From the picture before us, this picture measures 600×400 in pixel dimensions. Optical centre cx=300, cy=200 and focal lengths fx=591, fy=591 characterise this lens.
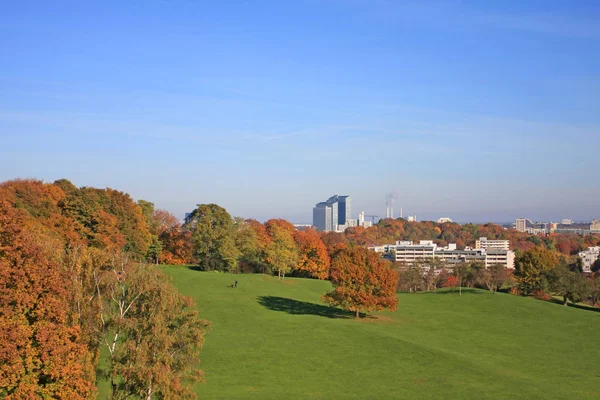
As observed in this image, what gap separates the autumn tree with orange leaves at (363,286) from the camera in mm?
55062

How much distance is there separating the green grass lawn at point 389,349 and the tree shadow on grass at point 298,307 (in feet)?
0.44

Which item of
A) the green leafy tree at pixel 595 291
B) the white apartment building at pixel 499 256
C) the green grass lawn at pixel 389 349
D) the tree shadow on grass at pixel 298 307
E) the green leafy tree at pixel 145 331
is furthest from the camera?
the white apartment building at pixel 499 256

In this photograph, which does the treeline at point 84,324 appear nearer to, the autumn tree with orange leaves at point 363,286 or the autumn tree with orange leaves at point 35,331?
the autumn tree with orange leaves at point 35,331

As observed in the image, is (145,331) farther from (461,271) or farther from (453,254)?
(453,254)

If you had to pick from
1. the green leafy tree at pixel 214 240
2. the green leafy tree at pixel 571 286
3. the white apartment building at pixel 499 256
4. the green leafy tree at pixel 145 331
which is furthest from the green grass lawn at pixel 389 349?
the white apartment building at pixel 499 256

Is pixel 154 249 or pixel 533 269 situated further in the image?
pixel 154 249

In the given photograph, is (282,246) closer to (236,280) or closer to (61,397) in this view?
(236,280)

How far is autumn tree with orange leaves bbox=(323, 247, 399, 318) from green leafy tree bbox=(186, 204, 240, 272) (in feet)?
82.4

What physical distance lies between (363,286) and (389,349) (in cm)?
1392

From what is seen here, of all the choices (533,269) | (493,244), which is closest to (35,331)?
(533,269)

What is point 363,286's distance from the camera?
184 ft

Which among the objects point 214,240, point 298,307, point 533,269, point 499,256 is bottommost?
point 298,307

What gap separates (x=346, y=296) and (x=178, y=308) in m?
31.7

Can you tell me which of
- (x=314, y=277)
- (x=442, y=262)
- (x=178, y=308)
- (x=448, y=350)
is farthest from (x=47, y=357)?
(x=442, y=262)
